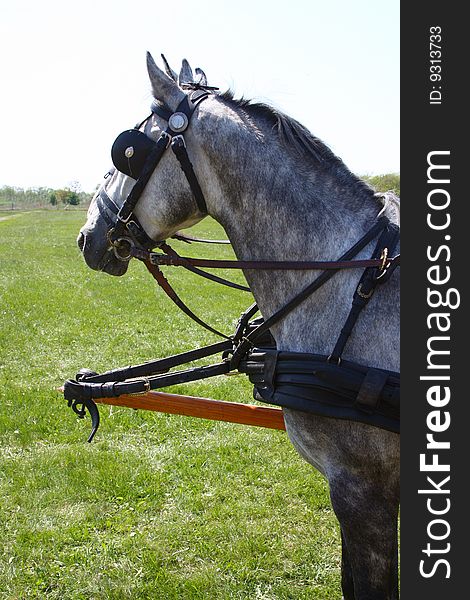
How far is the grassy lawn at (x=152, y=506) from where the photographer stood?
368 centimetres

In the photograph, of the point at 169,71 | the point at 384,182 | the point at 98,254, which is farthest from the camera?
the point at 384,182

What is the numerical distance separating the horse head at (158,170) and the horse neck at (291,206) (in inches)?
5.6

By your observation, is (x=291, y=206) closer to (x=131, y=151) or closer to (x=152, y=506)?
(x=131, y=151)

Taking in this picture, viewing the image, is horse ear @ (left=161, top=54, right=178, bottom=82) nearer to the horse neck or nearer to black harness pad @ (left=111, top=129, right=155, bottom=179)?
black harness pad @ (left=111, top=129, right=155, bottom=179)

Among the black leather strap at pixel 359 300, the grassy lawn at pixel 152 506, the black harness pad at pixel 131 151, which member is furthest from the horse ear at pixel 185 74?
the grassy lawn at pixel 152 506

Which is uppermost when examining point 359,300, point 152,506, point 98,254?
point 98,254

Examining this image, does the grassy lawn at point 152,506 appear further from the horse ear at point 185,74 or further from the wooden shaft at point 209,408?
the horse ear at point 185,74

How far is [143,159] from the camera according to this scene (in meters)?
2.52

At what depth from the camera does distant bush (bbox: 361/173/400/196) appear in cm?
260

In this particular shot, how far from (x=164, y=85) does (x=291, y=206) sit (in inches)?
28.4

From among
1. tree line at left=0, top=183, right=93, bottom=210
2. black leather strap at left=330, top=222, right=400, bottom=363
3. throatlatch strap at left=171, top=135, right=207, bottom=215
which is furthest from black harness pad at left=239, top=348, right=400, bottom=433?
tree line at left=0, top=183, right=93, bottom=210

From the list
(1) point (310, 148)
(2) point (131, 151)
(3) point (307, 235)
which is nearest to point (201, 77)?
(2) point (131, 151)

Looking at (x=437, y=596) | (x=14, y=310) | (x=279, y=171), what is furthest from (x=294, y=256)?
(x=14, y=310)

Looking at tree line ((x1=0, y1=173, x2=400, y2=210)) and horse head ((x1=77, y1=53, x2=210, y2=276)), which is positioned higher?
tree line ((x1=0, y1=173, x2=400, y2=210))
